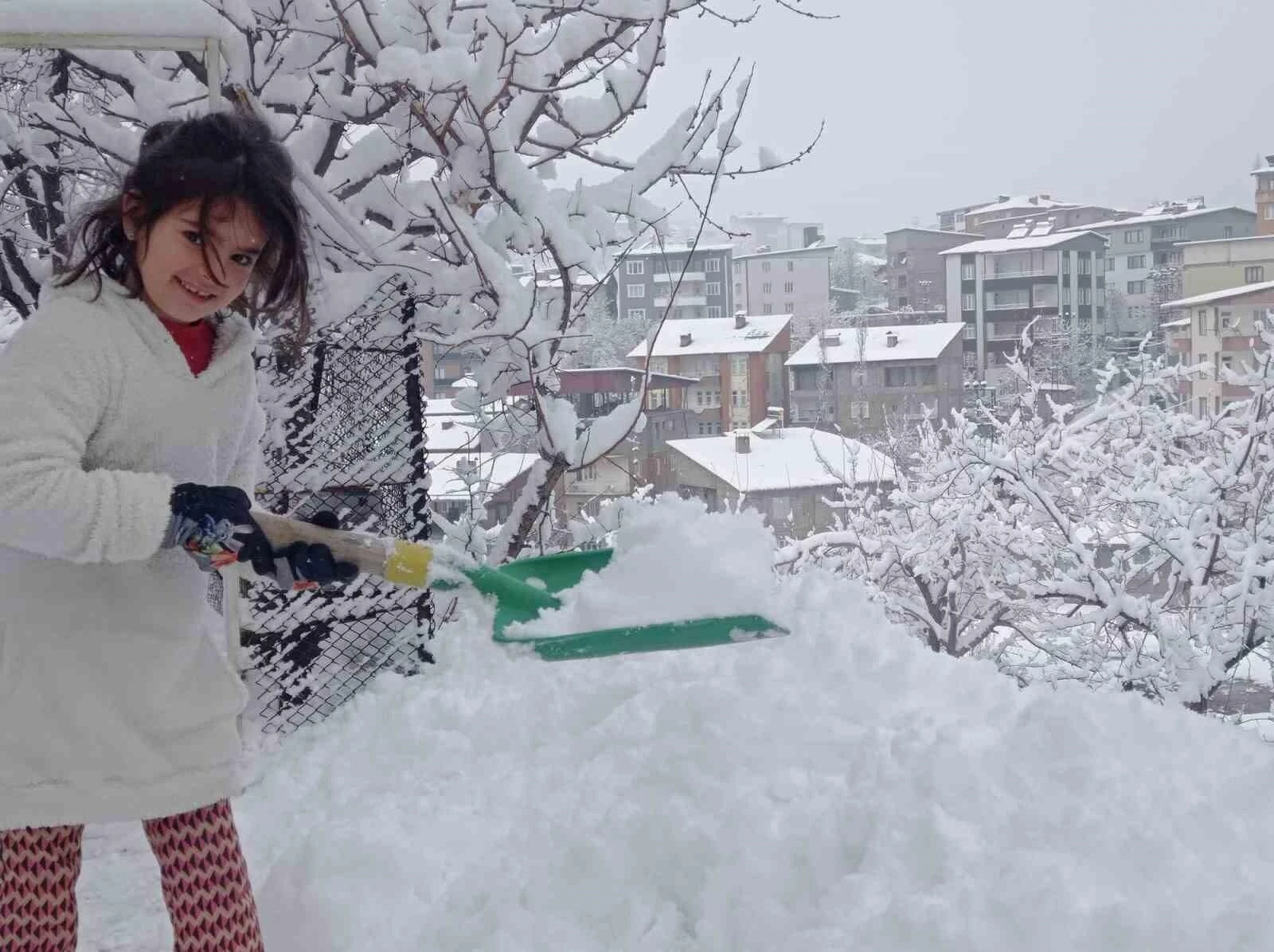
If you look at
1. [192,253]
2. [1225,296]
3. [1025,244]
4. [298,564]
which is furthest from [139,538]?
[1025,244]

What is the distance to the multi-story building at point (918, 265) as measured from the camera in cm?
3878

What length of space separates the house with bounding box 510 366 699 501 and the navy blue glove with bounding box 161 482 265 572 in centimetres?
244

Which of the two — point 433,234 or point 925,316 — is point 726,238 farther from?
point 925,316

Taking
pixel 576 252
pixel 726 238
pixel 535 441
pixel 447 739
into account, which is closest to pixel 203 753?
pixel 447 739

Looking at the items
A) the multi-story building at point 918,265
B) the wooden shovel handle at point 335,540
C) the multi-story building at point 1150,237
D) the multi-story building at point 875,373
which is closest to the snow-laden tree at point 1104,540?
the wooden shovel handle at point 335,540

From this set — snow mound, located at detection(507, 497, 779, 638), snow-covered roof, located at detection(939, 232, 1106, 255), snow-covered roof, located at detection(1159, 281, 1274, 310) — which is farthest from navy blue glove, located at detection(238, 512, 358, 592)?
snow-covered roof, located at detection(939, 232, 1106, 255)

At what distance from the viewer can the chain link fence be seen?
3.74m

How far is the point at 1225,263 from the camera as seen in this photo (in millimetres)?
27359

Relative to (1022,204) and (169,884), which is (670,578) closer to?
(169,884)

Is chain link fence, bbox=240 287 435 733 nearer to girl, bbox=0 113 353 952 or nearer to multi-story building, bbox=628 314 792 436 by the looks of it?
girl, bbox=0 113 353 952

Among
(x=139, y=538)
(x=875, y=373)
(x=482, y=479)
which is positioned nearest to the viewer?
(x=139, y=538)

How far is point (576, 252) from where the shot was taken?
3639 millimetres

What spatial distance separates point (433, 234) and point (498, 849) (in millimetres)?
2513

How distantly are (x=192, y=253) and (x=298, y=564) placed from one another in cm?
44
